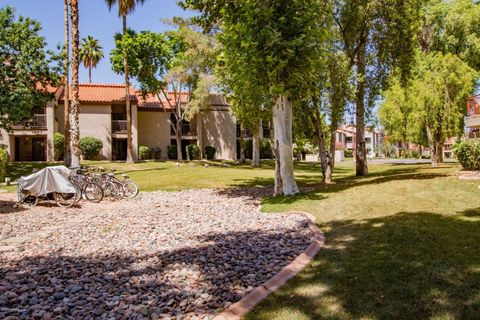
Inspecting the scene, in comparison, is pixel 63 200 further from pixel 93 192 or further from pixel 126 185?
pixel 126 185

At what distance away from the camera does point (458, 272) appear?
4602 millimetres

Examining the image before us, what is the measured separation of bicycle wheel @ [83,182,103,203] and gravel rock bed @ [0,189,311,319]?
85.4 inches

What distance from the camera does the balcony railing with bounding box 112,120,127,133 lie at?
36.0 meters

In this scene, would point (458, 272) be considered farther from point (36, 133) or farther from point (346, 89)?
point (36, 133)

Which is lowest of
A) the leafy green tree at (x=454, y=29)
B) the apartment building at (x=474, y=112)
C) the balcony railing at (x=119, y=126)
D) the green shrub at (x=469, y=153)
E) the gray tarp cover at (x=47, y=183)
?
the gray tarp cover at (x=47, y=183)

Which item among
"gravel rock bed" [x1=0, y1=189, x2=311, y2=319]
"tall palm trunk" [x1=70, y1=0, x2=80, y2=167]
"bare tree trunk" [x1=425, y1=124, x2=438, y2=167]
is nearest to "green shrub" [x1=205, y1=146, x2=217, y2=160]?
"bare tree trunk" [x1=425, y1=124, x2=438, y2=167]

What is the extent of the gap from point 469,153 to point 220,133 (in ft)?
92.9

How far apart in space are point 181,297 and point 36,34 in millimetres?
25751

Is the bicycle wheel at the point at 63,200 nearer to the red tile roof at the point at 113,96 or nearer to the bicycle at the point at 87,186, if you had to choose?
the bicycle at the point at 87,186

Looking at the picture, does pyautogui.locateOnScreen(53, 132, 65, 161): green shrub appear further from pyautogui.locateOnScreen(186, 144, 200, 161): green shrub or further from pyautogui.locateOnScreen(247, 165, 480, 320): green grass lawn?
pyautogui.locateOnScreen(247, 165, 480, 320): green grass lawn

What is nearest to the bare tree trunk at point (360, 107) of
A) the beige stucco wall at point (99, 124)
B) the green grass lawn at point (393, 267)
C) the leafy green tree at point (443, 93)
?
the green grass lawn at point (393, 267)

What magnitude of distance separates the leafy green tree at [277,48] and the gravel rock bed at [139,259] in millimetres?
3648

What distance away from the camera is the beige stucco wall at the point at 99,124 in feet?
114

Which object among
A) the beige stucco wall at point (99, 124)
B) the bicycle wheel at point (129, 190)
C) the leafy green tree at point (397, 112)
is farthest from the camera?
the leafy green tree at point (397, 112)
